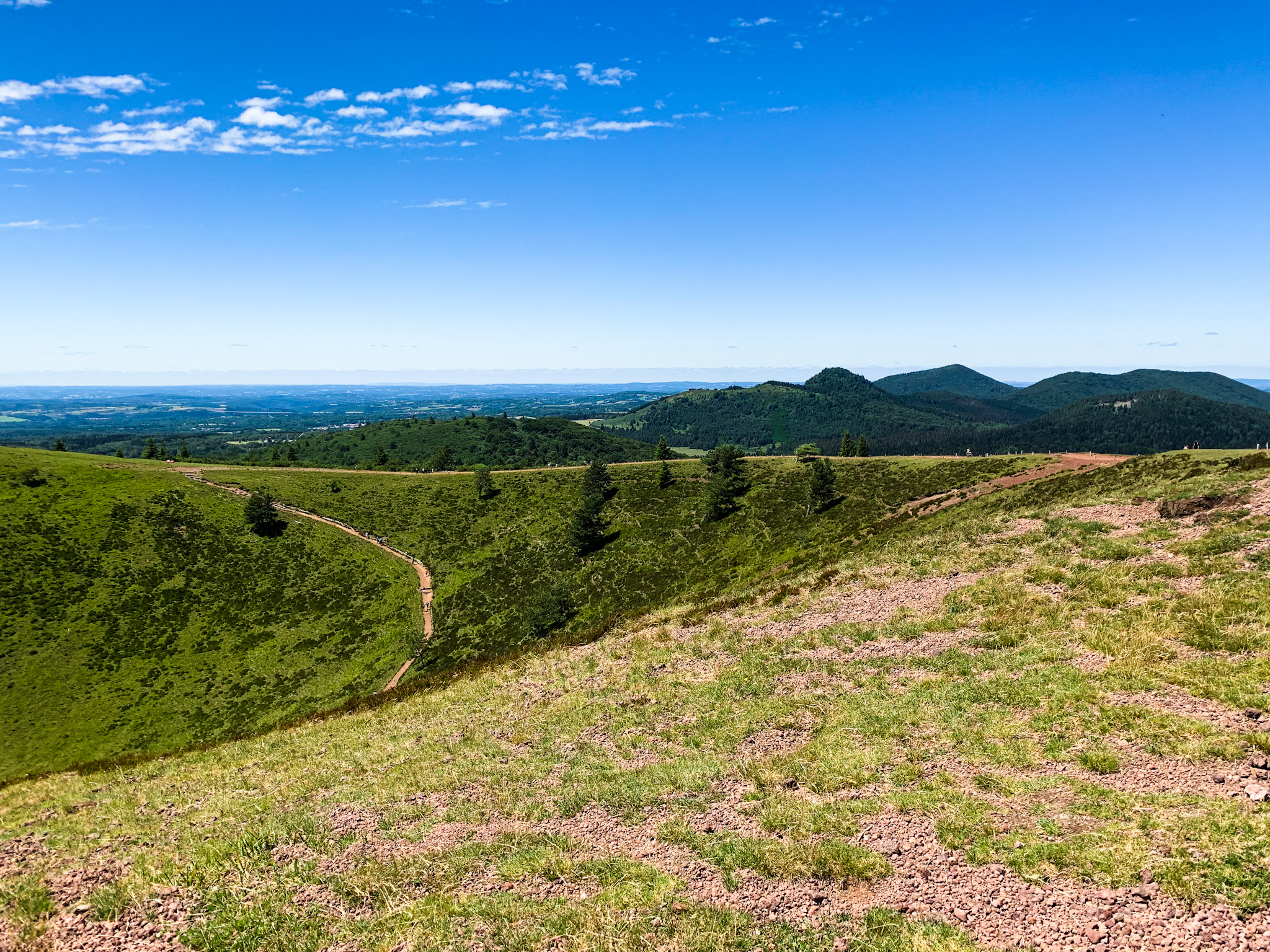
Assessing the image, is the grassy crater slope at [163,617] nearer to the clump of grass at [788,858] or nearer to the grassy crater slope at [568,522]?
the grassy crater slope at [568,522]

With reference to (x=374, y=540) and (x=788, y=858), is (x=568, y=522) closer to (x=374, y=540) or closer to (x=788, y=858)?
(x=374, y=540)

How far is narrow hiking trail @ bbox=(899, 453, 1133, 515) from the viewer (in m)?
51.5

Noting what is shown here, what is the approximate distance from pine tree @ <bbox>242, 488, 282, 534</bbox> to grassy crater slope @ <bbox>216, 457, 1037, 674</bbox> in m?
10.1

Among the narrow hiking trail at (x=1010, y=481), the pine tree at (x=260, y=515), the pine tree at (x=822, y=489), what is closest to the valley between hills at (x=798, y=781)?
the narrow hiking trail at (x=1010, y=481)

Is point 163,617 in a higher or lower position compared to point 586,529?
lower

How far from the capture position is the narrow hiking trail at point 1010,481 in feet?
169

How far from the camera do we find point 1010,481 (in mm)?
58281

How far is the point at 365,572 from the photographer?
75875 millimetres

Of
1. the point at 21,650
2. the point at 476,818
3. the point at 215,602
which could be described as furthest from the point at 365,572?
the point at 476,818

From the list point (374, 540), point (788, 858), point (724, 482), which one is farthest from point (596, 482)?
point (788, 858)

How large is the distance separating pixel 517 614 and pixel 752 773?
56461 millimetres

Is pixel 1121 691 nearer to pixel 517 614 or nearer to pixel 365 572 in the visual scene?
pixel 517 614

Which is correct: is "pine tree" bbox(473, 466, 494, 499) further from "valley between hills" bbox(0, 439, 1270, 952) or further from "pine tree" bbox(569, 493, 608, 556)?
"valley between hills" bbox(0, 439, 1270, 952)

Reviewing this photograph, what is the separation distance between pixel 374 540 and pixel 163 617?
2765 centimetres
